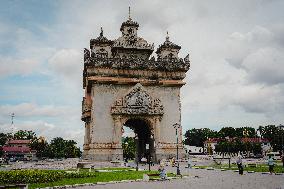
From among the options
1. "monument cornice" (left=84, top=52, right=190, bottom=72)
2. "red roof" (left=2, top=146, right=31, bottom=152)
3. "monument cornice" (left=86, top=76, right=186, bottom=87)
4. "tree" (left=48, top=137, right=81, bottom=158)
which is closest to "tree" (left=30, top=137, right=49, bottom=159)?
"tree" (left=48, top=137, right=81, bottom=158)

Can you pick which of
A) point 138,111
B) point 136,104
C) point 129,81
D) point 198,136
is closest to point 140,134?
point 138,111

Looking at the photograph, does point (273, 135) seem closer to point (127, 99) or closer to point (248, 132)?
point (248, 132)

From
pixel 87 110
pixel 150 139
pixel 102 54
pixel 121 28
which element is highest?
pixel 121 28

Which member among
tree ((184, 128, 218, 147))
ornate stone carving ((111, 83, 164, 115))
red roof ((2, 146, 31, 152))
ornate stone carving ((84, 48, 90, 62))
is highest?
ornate stone carving ((84, 48, 90, 62))

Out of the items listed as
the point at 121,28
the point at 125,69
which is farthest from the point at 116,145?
the point at 121,28

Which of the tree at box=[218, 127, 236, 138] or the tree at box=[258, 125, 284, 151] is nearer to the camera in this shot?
the tree at box=[258, 125, 284, 151]

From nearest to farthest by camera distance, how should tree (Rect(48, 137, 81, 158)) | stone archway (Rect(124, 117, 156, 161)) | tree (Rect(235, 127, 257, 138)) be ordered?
stone archway (Rect(124, 117, 156, 161)) < tree (Rect(48, 137, 81, 158)) < tree (Rect(235, 127, 257, 138))

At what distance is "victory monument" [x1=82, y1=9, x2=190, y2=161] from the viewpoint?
41.8 metres

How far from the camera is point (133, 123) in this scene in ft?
163

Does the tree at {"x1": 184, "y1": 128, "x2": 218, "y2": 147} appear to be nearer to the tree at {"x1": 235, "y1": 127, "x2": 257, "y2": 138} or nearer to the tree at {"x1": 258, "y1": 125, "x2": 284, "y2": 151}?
the tree at {"x1": 235, "y1": 127, "x2": 257, "y2": 138}

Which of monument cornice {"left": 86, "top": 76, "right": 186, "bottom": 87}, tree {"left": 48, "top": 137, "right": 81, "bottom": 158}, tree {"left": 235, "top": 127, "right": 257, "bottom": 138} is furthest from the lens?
tree {"left": 235, "top": 127, "right": 257, "bottom": 138}

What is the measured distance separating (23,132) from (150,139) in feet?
352

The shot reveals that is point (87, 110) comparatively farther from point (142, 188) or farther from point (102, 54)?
point (142, 188)

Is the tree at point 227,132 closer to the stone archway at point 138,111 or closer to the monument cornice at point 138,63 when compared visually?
the monument cornice at point 138,63
